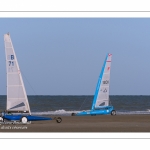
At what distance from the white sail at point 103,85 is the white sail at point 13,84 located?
12098mm

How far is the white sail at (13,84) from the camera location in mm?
29953

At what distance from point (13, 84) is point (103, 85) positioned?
42.6ft

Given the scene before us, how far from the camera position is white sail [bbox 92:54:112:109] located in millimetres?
41812

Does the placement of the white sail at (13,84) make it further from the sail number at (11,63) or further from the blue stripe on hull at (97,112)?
the blue stripe on hull at (97,112)

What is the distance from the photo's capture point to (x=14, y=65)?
30.2 meters

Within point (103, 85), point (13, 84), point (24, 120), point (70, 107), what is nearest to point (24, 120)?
point (24, 120)

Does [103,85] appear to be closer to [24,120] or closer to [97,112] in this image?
[97,112]

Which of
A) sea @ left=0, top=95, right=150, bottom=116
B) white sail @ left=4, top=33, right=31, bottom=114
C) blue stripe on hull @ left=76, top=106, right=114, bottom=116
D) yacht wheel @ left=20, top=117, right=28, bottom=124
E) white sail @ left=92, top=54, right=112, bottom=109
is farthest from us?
sea @ left=0, top=95, right=150, bottom=116

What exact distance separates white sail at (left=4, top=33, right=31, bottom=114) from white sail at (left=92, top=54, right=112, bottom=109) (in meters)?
12.1

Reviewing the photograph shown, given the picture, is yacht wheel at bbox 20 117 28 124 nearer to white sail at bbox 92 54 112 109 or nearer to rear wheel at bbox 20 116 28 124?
rear wheel at bbox 20 116 28 124

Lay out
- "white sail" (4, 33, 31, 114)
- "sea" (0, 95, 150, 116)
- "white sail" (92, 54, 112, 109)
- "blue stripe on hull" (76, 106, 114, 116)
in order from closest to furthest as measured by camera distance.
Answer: "white sail" (4, 33, 31, 114), "blue stripe on hull" (76, 106, 114, 116), "white sail" (92, 54, 112, 109), "sea" (0, 95, 150, 116)

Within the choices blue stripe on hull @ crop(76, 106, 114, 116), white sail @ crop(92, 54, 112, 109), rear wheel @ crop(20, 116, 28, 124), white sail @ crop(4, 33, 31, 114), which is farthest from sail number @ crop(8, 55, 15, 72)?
white sail @ crop(92, 54, 112, 109)

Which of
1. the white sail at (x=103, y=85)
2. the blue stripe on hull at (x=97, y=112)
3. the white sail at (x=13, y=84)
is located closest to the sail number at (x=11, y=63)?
the white sail at (x=13, y=84)
